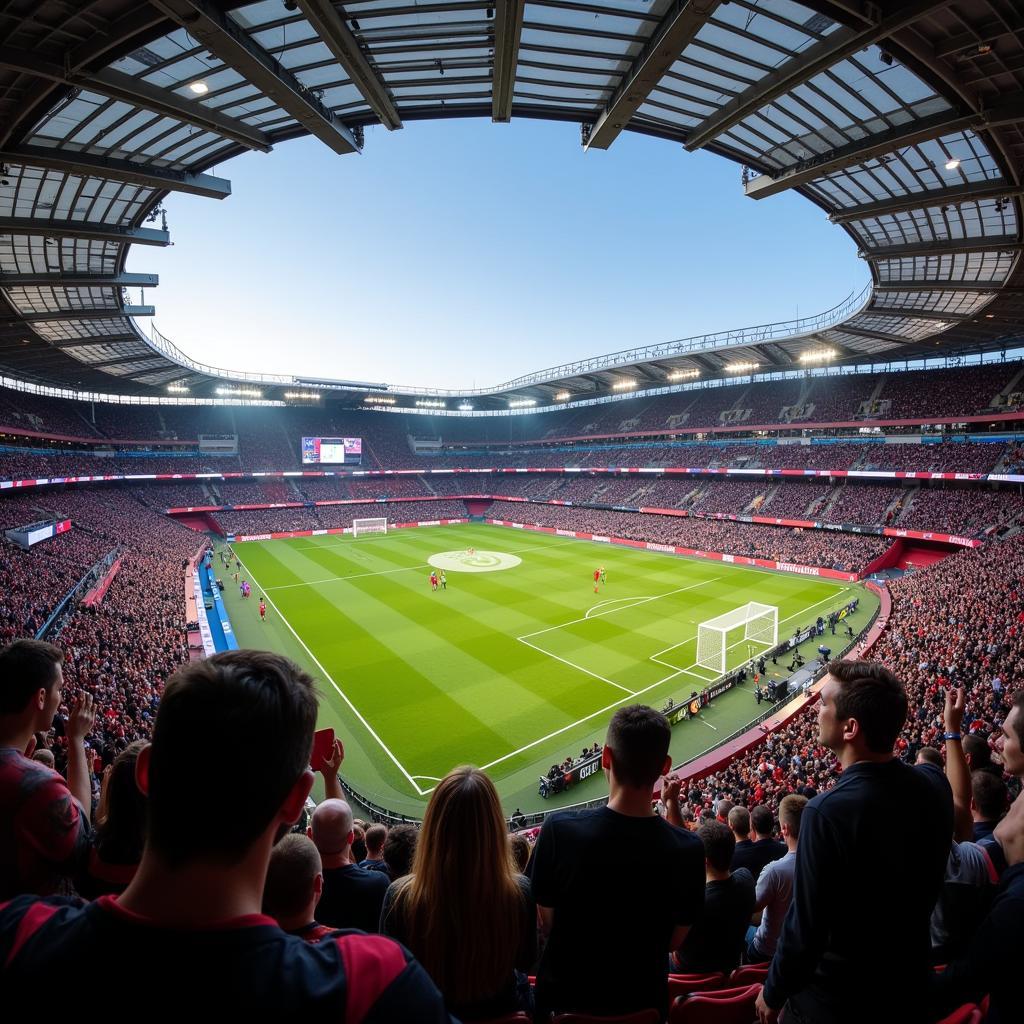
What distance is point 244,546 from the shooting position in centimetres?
5378

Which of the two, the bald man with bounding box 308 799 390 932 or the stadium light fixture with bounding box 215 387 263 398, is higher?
the stadium light fixture with bounding box 215 387 263 398

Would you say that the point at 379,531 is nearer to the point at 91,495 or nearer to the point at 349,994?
the point at 91,495

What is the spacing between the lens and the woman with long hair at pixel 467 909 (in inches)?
107

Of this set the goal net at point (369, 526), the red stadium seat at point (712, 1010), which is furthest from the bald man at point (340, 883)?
the goal net at point (369, 526)

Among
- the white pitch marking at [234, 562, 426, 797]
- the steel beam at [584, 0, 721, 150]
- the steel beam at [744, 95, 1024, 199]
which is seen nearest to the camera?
the steel beam at [584, 0, 721, 150]

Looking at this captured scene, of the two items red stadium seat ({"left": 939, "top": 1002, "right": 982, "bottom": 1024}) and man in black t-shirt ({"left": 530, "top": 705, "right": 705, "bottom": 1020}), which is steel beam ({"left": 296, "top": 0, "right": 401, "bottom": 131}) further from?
red stadium seat ({"left": 939, "top": 1002, "right": 982, "bottom": 1024})

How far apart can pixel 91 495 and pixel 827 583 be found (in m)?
60.7

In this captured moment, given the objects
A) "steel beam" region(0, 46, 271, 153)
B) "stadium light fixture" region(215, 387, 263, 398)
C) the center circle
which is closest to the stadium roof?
"steel beam" region(0, 46, 271, 153)

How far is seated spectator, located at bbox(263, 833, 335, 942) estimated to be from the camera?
2.57 m

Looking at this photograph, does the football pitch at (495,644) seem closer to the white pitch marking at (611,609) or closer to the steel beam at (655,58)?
the white pitch marking at (611,609)

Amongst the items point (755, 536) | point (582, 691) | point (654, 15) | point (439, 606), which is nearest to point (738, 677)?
point (582, 691)

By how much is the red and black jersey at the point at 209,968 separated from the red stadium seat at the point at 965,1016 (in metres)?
3.32

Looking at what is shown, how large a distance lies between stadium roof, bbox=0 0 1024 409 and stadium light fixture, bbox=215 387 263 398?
4359cm

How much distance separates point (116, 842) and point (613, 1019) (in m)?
3.08
